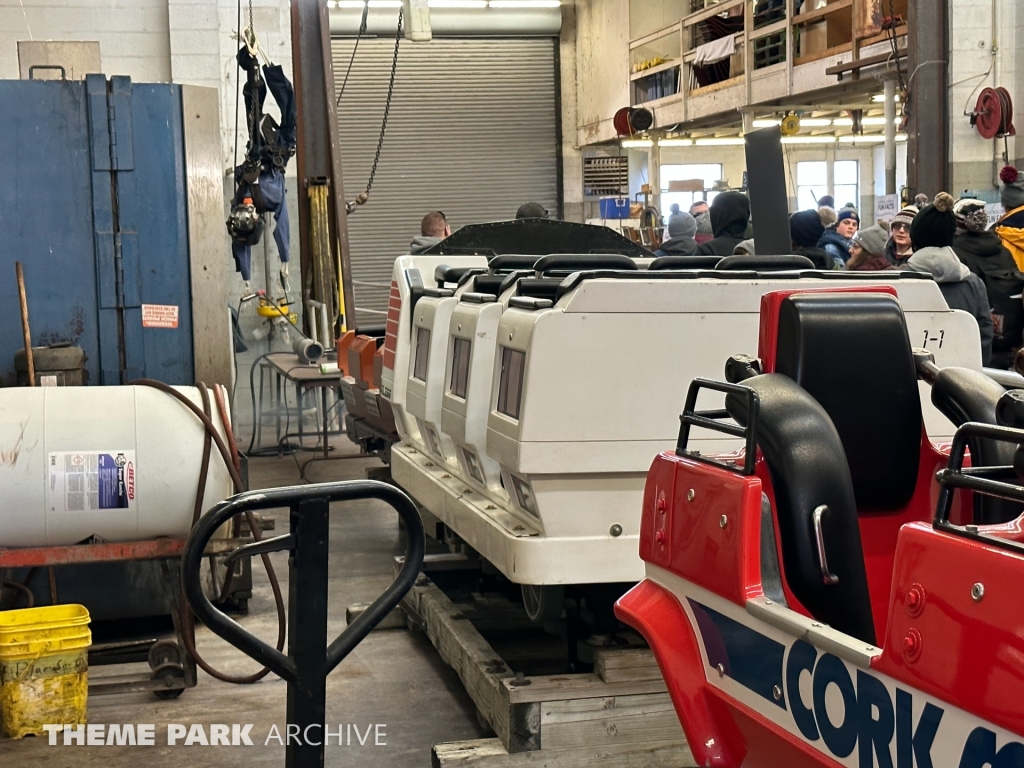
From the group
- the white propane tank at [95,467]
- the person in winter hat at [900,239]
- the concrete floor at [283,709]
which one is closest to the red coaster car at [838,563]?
the concrete floor at [283,709]

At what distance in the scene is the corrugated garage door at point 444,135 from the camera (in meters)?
19.8

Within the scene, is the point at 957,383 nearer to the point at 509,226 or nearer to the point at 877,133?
the point at 509,226

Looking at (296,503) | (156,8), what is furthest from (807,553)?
(156,8)

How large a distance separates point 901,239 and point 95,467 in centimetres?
553

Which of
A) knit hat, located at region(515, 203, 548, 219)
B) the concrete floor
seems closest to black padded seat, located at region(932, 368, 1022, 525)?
the concrete floor

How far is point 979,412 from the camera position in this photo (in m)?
3.09

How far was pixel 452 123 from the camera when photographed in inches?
800

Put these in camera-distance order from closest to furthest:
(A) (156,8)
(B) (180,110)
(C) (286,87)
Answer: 1. (B) (180,110)
2. (C) (286,87)
3. (A) (156,8)

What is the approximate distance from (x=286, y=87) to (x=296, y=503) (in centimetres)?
887

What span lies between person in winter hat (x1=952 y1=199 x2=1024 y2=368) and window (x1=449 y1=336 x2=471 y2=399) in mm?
4281

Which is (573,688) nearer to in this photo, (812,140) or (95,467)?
(95,467)

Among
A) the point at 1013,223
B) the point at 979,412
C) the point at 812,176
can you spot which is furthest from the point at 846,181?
the point at 979,412

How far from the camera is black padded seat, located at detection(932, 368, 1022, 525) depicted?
2.92 meters

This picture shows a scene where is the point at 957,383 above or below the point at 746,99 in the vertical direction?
below
